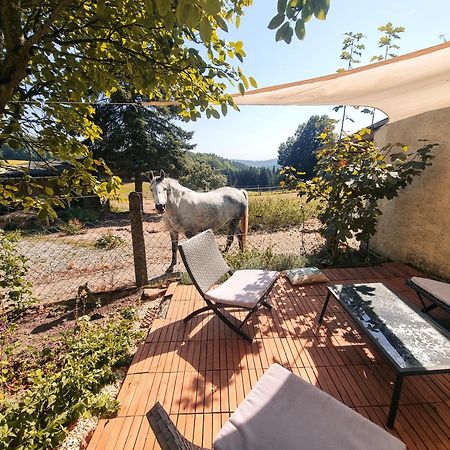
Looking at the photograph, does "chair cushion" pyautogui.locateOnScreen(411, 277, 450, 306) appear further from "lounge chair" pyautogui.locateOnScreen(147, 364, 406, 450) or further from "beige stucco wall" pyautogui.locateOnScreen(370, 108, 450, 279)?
"lounge chair" pyautogui.locateOnScreen(147, 364, 406, 450)

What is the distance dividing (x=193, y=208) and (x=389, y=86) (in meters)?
3.57

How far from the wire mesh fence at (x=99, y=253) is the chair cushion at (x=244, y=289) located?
2076mm

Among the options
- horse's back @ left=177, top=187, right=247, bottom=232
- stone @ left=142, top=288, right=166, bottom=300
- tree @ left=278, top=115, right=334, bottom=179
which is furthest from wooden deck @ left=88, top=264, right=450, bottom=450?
tree @ left=278, top=115, right=334, bottom=179

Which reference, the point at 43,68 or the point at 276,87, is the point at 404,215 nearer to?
the point at 276,87

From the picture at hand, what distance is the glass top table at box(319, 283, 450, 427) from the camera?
180cm

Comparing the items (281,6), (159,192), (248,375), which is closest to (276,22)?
(281,6)

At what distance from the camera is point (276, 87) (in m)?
2.72

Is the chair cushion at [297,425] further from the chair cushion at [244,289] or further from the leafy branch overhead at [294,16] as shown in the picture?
the leafy branch overhead at [294,16]

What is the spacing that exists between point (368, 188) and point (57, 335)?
16.8ft

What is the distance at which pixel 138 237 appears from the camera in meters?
4.27

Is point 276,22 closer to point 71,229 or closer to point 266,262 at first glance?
point 266,262

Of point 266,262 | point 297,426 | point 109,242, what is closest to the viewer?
point 297,426

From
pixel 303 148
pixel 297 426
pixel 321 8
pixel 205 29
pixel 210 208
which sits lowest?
pixel 297 426

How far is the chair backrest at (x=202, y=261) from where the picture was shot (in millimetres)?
2920
